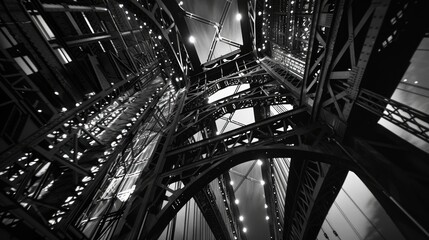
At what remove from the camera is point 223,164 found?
4320 millimetres

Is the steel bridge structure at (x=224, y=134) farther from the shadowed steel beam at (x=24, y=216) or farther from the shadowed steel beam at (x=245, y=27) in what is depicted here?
the shadowed steel beam at (x=245, y=27)

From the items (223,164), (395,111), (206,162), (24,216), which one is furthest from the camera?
(206,162)

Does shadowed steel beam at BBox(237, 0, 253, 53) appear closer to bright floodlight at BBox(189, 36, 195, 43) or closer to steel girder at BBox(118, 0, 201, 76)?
bright floodlight at BBox(189, 36, 195, 43)

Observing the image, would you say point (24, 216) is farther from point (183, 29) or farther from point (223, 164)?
point (183, 29)

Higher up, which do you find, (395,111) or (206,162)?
(206,162)

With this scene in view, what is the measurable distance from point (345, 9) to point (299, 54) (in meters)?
5.13

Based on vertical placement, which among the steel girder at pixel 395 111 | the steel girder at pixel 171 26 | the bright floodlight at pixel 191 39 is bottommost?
the steel girder at pixel 395 111

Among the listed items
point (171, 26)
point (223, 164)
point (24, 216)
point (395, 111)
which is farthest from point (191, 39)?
point (24, 216)

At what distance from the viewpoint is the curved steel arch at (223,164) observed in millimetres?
3596

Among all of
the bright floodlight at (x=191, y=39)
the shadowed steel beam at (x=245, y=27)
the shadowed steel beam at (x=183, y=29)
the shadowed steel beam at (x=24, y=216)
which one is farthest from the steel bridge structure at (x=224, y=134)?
the bright floodlight at (x=191, y=39)

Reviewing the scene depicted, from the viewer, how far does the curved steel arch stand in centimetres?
360

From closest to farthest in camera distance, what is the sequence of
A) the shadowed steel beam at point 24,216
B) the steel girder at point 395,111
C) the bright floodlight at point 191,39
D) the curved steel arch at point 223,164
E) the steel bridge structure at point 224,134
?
the shadowed steel beam at point 24,216, the steel girder at point 395,111, the steel bridge structure at point 224,134, the curved steel arch at point 223,164, the bright floodlight at point 191,39

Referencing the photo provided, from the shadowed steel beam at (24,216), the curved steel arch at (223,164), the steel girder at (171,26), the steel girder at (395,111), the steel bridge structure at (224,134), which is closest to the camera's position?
the shadowed steel beam at (24,216)

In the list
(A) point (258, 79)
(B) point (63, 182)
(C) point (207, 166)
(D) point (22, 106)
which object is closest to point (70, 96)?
(D) point (22, 106)
